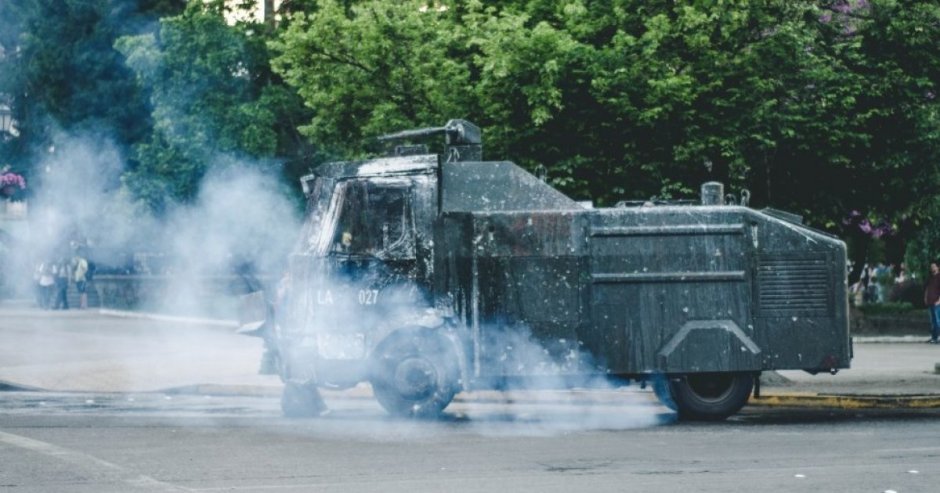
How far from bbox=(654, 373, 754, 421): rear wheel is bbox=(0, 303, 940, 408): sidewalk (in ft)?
6.64

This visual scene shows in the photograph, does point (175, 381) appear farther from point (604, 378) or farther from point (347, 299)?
point (604, 378)

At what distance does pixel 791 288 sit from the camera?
53.1 feet

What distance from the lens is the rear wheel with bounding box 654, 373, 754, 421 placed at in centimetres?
1655

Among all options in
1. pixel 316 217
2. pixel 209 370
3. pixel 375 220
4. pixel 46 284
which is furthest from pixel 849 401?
pixel 46 284

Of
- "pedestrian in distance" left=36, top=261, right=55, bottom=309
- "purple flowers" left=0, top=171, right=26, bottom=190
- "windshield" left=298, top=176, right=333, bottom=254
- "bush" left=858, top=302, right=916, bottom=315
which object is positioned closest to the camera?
"windshield" left=298, top=176, right=333, bottom=254

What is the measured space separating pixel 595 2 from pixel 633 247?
215 inches

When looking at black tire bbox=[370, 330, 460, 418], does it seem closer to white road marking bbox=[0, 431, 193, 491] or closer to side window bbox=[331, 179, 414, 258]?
side window bbox=[331, 179, 414, 258]

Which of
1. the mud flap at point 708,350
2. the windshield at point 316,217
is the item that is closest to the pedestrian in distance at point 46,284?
the windshield at point 316,217

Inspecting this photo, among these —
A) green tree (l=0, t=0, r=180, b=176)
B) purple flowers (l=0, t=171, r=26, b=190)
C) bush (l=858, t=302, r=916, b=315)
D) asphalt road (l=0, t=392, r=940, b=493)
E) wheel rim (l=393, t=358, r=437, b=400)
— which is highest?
green tree (l=0, t=0, r=180, b=176)

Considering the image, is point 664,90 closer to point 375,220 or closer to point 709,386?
point 709,386

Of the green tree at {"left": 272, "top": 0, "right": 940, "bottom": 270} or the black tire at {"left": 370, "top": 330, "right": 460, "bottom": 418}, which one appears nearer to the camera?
the black tire at {"left": 370, "top": 330, "right": 460, "bottom": 418}

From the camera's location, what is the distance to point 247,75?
3088cm

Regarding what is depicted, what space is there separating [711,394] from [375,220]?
4006 mm

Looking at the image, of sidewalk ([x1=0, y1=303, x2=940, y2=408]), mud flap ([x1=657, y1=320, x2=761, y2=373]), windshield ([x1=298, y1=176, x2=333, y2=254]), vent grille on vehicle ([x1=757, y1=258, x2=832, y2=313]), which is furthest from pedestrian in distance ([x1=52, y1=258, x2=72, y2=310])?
vent grille on vehicle ([x1=757, y1=258, x2=832, y2=313])
